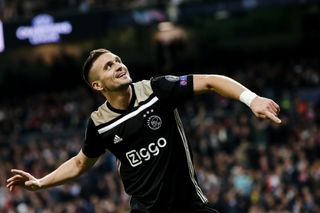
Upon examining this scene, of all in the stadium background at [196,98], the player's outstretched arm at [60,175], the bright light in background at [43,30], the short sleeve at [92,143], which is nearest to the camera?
the short sleeve at [92,143]

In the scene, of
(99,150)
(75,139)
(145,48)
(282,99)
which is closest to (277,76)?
(282,99)

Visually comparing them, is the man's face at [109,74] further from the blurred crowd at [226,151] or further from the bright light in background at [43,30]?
the bright light in background at [43,30]

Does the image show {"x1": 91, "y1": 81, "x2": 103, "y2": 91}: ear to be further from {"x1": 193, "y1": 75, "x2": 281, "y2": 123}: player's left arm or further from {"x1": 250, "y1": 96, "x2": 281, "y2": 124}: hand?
{"x1": 250, "y1": 96, "x2": 281, "y2": 124}: hand

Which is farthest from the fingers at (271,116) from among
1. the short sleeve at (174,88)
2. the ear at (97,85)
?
the ear at (97,85)

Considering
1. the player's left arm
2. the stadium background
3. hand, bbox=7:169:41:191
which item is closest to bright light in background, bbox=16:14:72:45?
the stadium background

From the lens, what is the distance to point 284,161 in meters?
15.0

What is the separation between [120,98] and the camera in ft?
17.6

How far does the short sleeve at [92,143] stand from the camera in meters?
5.48

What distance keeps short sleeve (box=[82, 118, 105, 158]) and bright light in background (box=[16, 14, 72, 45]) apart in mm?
13833

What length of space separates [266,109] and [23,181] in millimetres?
2015

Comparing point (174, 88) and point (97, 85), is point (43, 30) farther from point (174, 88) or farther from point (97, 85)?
point (174, 88)

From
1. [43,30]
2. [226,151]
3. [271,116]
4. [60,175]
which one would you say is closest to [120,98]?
[60,175]

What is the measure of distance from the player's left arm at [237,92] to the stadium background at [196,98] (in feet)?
27.9

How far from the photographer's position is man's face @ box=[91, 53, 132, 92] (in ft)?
17.3
